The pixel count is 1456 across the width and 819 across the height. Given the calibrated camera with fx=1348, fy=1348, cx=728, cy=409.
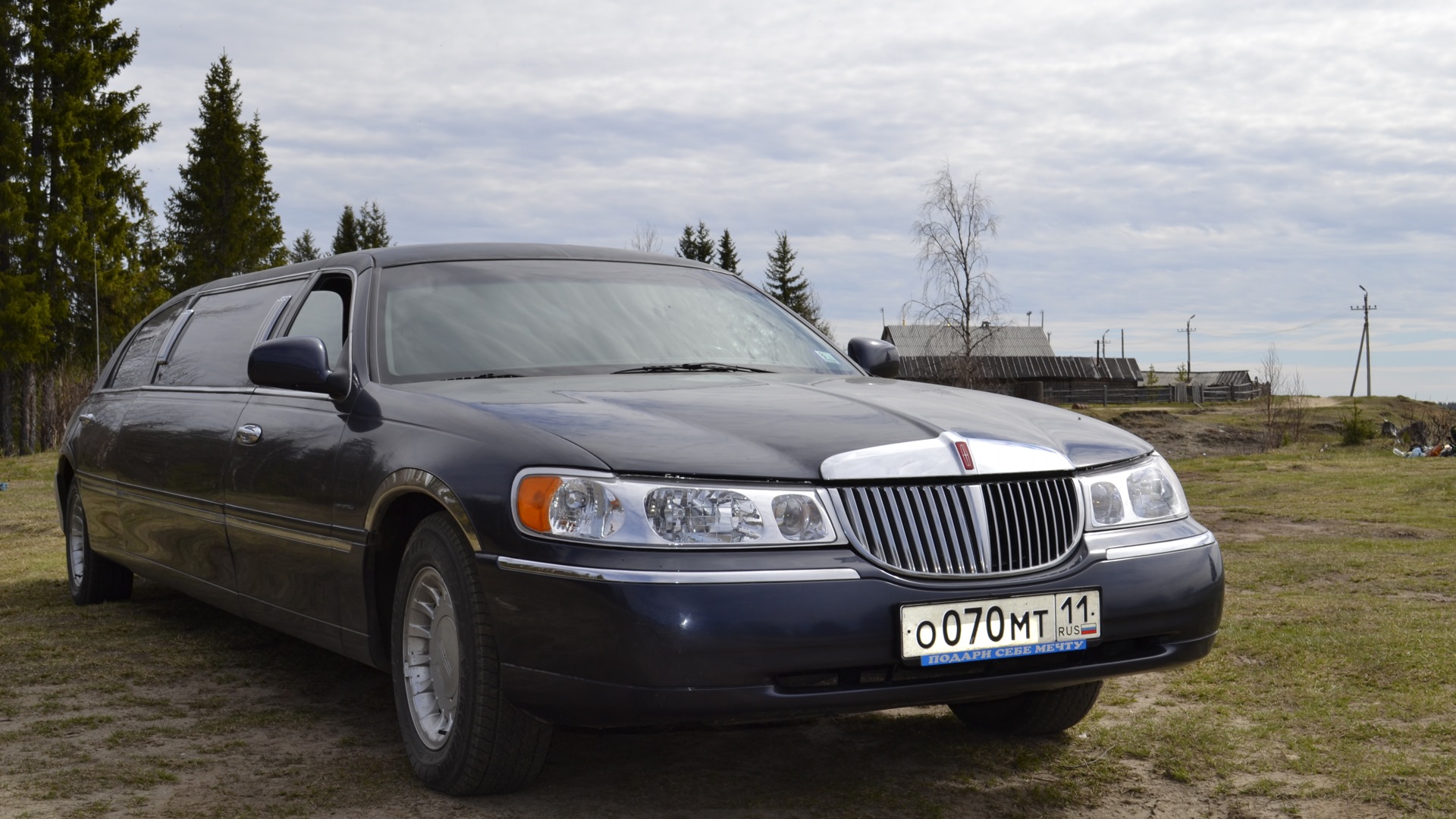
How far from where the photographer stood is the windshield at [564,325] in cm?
430

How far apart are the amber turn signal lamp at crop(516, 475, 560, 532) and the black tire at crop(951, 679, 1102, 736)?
178 cm

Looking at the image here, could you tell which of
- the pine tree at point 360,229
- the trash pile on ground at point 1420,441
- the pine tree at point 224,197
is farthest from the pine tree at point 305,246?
the trash pile on ground at point 1420,441

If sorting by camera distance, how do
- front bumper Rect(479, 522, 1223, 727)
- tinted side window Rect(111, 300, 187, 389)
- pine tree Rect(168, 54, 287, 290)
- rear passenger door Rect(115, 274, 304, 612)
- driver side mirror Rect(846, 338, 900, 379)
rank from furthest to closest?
pine tree Rect(168, 54, 287, 290)
tinted side window Rect(111, 300, 187, 389)
driver side mirror Rect(846, 338, 900, 379)
rear passenger door Rect(115, 274, 304, 612)
front bumper Rect(479, 522, 1223, 727)

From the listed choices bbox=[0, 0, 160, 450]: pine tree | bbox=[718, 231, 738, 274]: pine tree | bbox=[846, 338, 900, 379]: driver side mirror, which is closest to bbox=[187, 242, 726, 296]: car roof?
bbox=[846, 338, 900, 379]: driver side mirror

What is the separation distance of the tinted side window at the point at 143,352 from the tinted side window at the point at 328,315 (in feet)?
5.66

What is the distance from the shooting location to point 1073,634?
332 cm

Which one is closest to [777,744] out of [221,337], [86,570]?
[221,337]

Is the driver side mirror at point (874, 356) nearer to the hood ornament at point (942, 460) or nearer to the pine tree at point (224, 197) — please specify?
the hood ornament at point (942, 460)

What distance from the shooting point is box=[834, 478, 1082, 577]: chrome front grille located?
3.16 m

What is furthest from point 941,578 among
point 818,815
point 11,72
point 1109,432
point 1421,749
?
point 11,72

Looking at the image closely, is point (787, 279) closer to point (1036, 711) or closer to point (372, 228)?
point (372, 228)

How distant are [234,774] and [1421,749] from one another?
3500mm

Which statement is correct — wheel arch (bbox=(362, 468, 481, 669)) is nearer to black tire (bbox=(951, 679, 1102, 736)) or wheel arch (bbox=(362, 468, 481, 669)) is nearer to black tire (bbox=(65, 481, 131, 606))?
black tire (bbox=(951, 679, 1102, 736))

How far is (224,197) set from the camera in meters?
52.9
